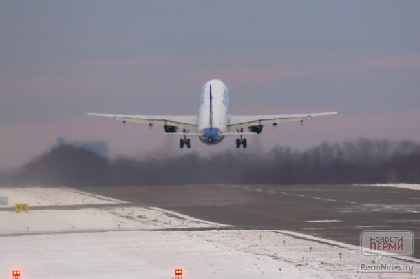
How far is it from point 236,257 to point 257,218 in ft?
88.3

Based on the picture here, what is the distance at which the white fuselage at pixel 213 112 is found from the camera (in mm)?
124250

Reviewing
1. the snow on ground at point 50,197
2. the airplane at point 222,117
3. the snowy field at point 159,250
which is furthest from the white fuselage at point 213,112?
the snowy field at point 159,250

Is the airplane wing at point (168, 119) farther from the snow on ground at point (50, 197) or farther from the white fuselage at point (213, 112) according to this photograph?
the snow on ground at point (50, 197)

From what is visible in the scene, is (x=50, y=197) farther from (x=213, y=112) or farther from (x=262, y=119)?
(x=262, y=119)

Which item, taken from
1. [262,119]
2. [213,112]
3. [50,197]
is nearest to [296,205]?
[50,197]

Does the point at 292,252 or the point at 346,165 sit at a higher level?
the point at 346,165

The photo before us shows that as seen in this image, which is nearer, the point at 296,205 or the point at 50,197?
the point at 296,205

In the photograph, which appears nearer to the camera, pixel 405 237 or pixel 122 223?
pixel 405 237

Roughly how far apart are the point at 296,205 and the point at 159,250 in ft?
131

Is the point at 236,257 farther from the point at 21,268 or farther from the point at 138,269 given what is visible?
the point at 21,268

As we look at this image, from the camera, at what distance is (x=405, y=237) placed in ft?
228

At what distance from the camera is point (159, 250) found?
2498 inches

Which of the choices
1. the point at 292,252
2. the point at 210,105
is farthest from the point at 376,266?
the point at 210,105

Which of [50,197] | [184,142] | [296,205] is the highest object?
[184,142]
